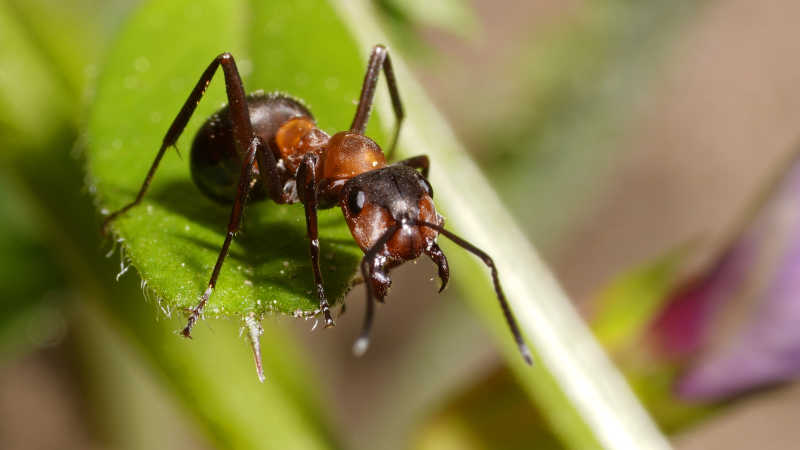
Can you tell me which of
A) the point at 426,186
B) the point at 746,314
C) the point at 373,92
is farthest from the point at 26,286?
the point at 746,314

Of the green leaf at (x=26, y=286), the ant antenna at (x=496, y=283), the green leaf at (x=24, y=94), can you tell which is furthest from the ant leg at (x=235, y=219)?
the green leaf at (x=26, y=286)

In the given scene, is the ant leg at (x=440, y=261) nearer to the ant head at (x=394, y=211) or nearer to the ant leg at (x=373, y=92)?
the ant head at (x=394, y=211)

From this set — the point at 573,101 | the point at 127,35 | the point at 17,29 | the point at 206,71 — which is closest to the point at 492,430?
the point at 206,71

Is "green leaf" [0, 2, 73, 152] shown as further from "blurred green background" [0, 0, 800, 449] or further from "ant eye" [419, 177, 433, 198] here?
"ant eye" [419, 177, 433, 198]

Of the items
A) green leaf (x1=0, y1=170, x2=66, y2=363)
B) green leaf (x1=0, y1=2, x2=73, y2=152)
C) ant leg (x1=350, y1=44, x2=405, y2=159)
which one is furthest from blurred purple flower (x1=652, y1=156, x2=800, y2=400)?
green leaf (x1=0, y1=170, x2=66, y2=363)

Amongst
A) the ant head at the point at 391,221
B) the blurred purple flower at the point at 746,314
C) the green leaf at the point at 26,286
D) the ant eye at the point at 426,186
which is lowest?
the green leaf at the point at 26,286

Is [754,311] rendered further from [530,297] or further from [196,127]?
[196,127]

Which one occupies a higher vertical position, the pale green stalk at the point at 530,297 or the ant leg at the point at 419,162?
the ant leg at the point at 419,162
